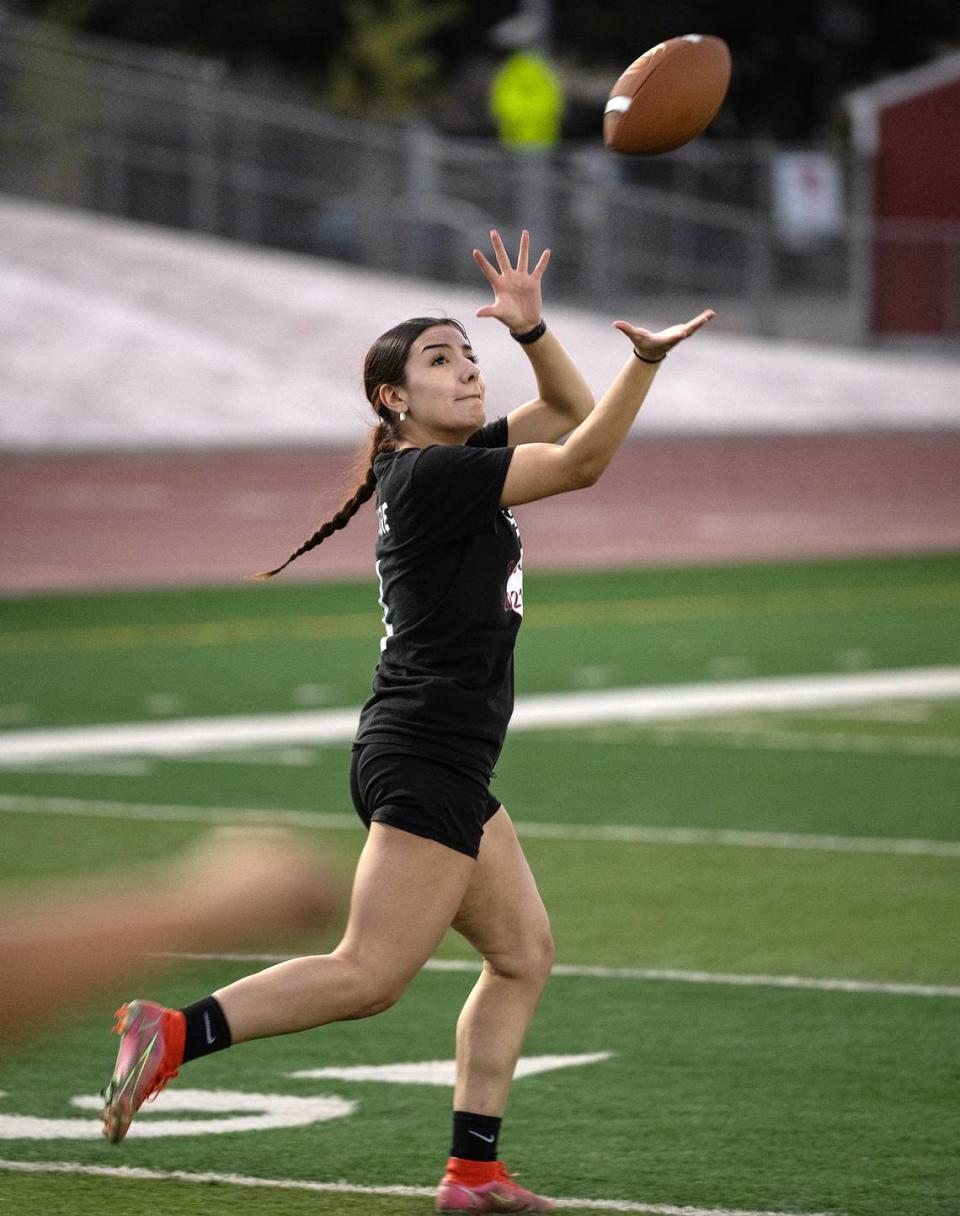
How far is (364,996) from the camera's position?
5.00m

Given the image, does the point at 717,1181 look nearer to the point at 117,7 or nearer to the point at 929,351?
the point at 929,351

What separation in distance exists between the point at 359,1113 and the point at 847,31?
52.2m

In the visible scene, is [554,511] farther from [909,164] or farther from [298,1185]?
[298,1185]

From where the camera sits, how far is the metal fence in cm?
3616

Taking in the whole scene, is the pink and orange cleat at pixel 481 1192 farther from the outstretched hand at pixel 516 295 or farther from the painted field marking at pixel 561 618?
the painted field marking at pixel 561 618

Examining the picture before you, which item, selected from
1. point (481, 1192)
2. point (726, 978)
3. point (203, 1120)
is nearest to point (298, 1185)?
point (481, 1192)

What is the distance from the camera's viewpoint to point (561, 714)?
13227mm

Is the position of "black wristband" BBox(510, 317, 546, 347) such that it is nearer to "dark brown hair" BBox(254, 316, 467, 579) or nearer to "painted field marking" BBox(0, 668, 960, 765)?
"dark brown hair" BBox(254, 316, 467, 579)

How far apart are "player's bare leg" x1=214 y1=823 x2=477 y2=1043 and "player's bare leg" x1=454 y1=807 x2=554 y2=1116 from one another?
0.20m

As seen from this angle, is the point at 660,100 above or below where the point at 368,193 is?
below

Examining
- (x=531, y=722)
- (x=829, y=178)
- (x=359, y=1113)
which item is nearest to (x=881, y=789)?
(x=531, y=722)

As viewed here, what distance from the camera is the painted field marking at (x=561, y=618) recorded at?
16.4m

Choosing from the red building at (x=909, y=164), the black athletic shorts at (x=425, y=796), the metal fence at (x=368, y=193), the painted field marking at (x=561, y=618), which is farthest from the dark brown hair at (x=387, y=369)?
the red building at (x=909, y=164)

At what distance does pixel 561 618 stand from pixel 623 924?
931cm
